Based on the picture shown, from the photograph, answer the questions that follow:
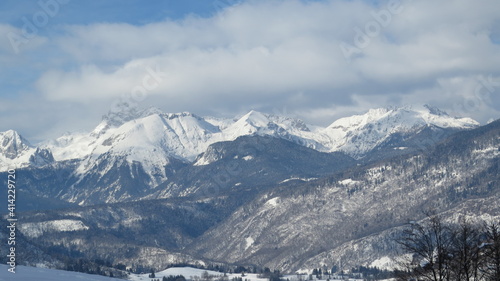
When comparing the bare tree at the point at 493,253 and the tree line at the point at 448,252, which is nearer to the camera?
the tree line at the point at 448,252

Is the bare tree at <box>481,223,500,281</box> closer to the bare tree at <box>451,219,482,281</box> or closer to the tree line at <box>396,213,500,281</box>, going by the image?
the tree line at <box>396,213,500,281</box>

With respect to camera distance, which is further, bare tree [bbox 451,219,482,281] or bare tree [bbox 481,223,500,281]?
bare tree [bbox 481,223,500,281]

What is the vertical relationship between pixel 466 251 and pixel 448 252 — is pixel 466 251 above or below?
below

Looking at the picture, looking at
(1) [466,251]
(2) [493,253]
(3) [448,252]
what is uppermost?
(2) [493,253]

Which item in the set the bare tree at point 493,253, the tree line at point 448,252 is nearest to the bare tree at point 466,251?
the tree line at point 448,252

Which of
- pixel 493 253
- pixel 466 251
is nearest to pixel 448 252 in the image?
pixel 466 251

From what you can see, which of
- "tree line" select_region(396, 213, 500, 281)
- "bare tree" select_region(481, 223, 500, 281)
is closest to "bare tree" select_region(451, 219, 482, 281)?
"tree line" select_region(396, 213, 500, 281)

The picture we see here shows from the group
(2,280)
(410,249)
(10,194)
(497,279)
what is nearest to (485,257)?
(497,279)

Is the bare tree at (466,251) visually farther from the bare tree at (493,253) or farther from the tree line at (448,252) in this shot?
the bare tree at (493,253)

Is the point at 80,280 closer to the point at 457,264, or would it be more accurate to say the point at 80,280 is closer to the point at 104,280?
the point at 104,280

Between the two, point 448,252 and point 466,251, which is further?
point 448,252

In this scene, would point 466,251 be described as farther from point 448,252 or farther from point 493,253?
point 493,253

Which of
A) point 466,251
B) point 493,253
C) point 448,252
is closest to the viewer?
point 466,251

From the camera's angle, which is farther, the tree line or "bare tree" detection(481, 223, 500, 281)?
"bare tree" detection(481, 223, 500, 281)
